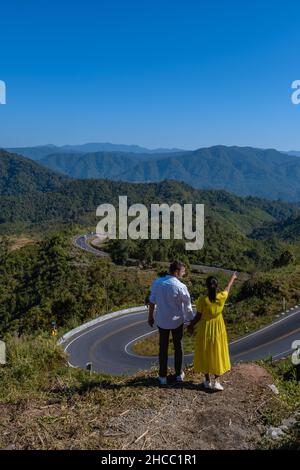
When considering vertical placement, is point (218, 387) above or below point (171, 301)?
below

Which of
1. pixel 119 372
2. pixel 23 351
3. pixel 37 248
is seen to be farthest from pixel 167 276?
pixel 37 248

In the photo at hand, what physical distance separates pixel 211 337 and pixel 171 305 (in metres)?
0.68

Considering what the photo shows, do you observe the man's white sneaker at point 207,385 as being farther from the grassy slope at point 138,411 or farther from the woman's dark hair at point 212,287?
the woman's dark hair at point 212,287

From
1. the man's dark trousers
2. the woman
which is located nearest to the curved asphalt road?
the man's dark trousers

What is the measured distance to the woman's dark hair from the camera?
20.4 ft

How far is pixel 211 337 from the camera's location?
6.34 metres

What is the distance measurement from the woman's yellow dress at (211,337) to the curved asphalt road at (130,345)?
12.4 metres

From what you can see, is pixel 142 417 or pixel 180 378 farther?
pixel 180 378

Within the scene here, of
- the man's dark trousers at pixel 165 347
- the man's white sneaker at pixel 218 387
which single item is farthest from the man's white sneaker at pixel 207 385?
the man's dark trousers at pixel 165 347

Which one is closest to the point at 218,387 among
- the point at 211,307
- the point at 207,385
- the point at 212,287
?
the point at 207,385

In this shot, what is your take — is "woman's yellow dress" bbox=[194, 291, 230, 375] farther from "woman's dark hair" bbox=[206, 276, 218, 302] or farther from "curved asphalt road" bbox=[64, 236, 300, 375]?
"curved asphalt road" bbox=[64, 236, 300, 375]

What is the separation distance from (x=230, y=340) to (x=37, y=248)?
54766 millimetres

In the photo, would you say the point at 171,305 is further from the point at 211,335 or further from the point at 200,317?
the point at 211,335

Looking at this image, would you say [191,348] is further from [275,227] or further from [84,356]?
[275,227]
